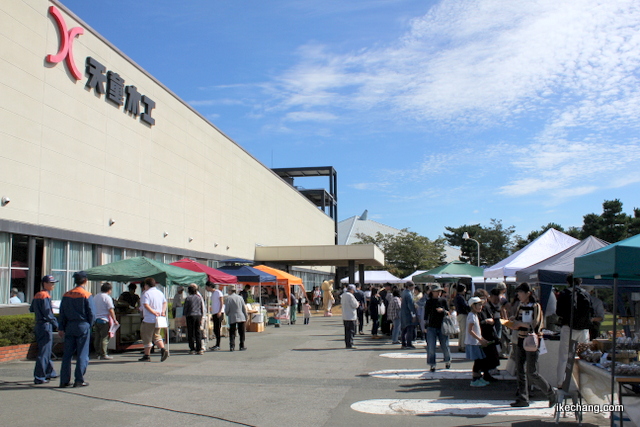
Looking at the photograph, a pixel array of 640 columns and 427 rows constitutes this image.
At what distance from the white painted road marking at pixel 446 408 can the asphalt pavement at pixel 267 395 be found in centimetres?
1

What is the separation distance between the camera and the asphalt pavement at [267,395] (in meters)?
7.50

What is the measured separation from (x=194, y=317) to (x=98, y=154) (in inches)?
332

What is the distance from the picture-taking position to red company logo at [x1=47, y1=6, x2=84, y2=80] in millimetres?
17514

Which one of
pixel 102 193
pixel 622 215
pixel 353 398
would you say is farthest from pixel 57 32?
pixel 622 215

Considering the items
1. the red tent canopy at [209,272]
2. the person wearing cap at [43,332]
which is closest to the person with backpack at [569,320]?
the person wearing cap at [43,332]

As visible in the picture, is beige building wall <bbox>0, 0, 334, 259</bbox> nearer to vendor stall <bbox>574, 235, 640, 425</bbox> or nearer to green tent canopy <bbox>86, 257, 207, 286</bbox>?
green tent canopy <bbox>86, 257, 207, 286</bbox>

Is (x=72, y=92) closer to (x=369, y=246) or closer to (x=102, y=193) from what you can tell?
(x=102, y=193)

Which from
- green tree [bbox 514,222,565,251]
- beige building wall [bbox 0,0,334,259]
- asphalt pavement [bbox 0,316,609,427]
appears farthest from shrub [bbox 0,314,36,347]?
green tree [bbox 514,222,565,251]

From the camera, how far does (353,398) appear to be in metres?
8.91

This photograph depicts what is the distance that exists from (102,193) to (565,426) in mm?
17254

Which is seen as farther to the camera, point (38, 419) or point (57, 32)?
point (57, 32)

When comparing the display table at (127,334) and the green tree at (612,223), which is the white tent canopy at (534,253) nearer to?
the display table at (127,334)

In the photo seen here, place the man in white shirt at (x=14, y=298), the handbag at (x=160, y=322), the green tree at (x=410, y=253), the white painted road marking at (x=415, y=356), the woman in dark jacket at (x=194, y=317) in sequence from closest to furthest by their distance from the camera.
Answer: the handbag at (x=160, y=322), the white painted road marking at (x=415, y=356), the woman in dark jacket at (x=194, y=317), the man in white shirt at (x=14, y=298), the green tree at (x=410, y=253)

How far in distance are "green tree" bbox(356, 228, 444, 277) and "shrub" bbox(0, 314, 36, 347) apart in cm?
5657
